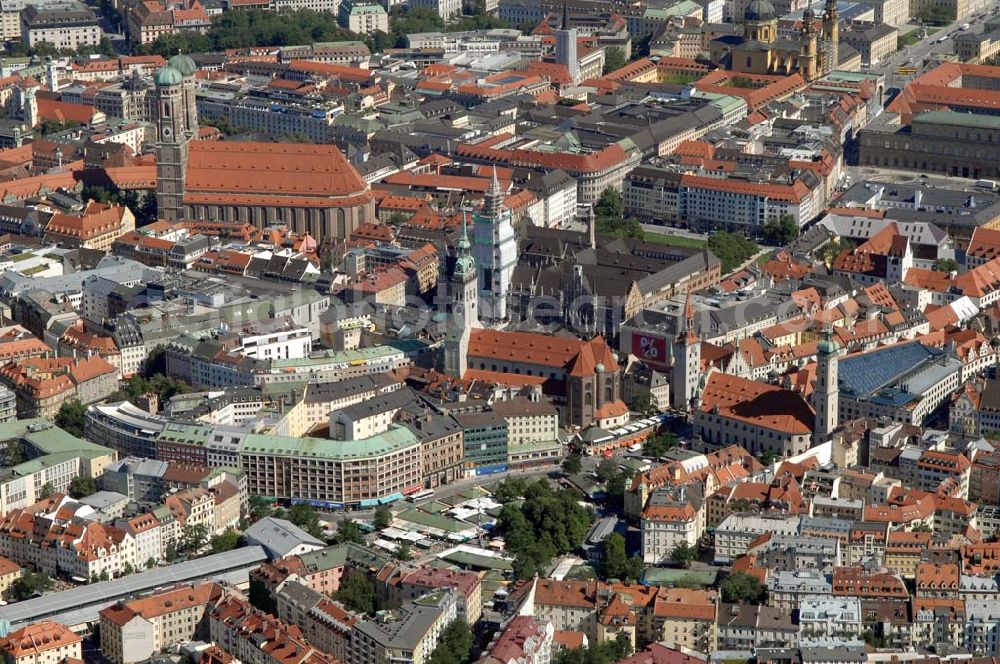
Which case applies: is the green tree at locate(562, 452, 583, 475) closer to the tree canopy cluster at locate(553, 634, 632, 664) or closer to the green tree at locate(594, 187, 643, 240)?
the tree canopy cluster at locate(553, 634, 632, 664)

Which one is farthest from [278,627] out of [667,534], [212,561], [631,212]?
[631,212]

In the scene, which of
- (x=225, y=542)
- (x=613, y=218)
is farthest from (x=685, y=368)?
(x=613, y=218)

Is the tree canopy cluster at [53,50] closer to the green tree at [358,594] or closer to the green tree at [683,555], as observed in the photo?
the green tree at [358,594]

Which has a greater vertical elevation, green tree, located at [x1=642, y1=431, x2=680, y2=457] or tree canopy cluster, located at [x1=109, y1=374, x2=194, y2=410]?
tree canopy cluster, located at [x1=109, y1=374, x2=194, y2=410]

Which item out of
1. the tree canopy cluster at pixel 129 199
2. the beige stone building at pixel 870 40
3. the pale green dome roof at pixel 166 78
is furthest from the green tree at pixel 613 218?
the beige stone building at pixel 870 40

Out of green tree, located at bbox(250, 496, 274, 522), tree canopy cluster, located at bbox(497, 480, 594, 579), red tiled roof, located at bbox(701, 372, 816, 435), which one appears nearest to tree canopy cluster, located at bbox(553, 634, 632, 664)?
tree canopy cluster, located at bbox(497, 480, 594, 579)
